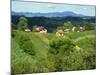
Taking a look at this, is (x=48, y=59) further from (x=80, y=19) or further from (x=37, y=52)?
(x=80, y=19)

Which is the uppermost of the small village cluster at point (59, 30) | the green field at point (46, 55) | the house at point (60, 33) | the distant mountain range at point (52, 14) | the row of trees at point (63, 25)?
the distant mountain range at point (52, 14)

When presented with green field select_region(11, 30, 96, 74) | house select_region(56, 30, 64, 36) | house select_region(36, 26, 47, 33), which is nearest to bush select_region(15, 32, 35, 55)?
green field select_region(11, 30, 96, 74)

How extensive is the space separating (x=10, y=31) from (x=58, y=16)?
22.2 inches

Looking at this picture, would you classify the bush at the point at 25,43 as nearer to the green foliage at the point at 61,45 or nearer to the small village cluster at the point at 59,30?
the small village cluster at the point at 59,30

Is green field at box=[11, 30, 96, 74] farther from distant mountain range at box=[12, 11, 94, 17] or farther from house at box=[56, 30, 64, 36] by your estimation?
distant mountain range at box=[12, 11, 94, 17]

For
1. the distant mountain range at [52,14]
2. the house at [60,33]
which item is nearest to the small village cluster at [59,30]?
the house at [60,33]

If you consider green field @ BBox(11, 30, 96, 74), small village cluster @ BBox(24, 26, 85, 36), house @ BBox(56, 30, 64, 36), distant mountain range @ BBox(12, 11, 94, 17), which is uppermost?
distant mountain range @ BBox(12, 11, 94, 17)

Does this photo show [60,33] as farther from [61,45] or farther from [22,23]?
[22,23]

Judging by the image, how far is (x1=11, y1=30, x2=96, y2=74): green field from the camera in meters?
2.16

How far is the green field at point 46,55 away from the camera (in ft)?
7.07

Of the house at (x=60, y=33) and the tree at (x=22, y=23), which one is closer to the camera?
the tree at (x=22, y=23)

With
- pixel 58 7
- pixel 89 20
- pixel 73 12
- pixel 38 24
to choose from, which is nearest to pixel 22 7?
pixel 38 24

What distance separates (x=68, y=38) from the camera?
7.75ft

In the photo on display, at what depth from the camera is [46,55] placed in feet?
7.44
